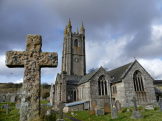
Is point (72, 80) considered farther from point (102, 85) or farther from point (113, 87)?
point (113, 87)

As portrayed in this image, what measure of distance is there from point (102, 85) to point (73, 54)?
2253 cm

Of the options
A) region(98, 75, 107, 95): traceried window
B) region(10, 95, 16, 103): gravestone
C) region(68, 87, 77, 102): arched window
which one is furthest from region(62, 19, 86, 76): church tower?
region(10, 95, 16, 103): gravestone

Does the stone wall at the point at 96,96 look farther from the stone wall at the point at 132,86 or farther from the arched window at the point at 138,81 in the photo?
the arched window at the point at 138,81

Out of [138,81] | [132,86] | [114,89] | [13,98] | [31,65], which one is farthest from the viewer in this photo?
[13,98]

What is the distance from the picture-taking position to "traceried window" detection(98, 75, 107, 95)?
3285cm

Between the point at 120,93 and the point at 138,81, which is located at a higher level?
the point at 138,81

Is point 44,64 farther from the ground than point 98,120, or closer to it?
farther from the ground

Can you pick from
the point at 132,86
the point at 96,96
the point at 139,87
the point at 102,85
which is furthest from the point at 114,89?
the point at 139,87

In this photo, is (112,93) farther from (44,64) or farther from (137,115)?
(44,64)

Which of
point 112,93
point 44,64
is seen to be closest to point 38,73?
point 44,64

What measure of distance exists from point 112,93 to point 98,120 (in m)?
17.0

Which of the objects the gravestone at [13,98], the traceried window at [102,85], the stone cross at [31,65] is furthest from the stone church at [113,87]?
the stone cross at [31,65]

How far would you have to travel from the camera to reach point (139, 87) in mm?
31656

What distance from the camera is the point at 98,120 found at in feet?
55.3
